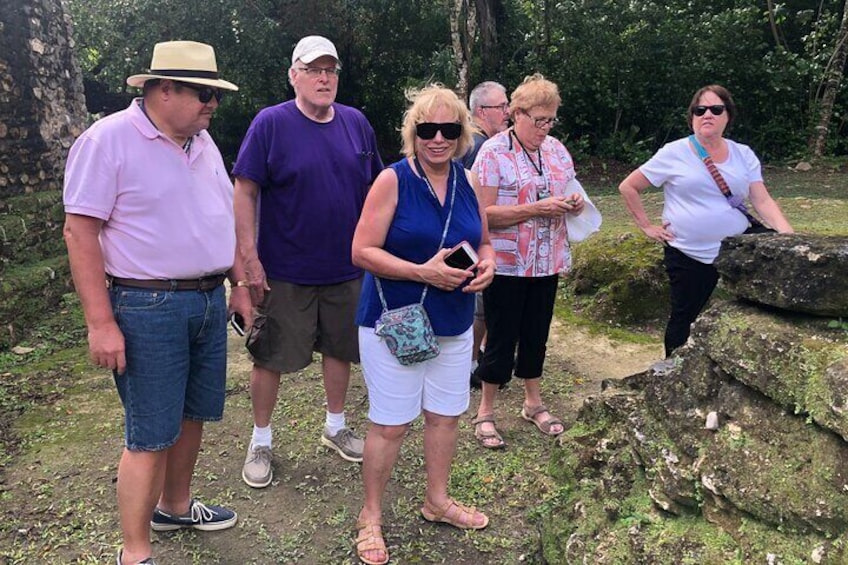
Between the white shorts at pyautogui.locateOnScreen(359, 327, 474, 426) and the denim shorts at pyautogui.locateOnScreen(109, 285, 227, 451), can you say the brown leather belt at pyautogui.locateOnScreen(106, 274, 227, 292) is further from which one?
the white shorts at pyautogui.locateOnScreen(359, 327, 474, 426)

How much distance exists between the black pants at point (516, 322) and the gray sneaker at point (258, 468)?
123 centimetres

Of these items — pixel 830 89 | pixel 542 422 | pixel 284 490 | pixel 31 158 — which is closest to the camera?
pixel 284 490

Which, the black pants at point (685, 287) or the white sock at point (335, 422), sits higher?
the black pants at point (685, 287)

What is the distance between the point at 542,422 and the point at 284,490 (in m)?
1.46

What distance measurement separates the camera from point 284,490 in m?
3.31

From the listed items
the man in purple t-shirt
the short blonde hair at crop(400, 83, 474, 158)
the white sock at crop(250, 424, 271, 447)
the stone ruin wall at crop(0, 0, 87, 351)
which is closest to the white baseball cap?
the man in purple t-shirt

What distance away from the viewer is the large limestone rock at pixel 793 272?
2.10m

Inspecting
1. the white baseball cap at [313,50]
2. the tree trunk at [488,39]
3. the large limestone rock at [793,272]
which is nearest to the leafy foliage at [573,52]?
the tree trunk at [488,39]

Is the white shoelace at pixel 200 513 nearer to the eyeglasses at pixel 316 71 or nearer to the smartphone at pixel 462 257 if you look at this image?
the smartphone at pixel 462 257

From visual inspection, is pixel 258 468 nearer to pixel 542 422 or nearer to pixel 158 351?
pixel 158 351

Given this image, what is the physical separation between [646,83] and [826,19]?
3.46 meters

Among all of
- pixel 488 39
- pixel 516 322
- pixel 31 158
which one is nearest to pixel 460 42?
pixel 488 39

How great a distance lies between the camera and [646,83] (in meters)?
15.0

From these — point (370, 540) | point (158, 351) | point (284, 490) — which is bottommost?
point (284, 490)
